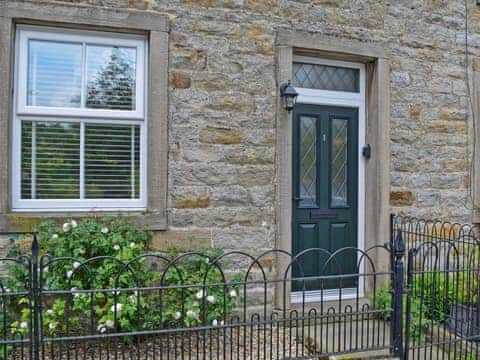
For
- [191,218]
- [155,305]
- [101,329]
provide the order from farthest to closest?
[191,218] < [155,305] < [101,329]

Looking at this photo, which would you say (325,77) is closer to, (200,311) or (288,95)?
(288,95)

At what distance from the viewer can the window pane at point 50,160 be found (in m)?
3.88

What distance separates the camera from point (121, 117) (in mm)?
4074

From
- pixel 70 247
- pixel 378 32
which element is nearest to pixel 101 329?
pixel 70 247

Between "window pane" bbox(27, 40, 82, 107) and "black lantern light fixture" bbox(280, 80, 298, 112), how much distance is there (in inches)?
76.9

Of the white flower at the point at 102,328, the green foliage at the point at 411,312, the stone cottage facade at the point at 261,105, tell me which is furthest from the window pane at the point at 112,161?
the green foliage at the point at 411,312

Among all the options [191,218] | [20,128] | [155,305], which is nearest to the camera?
[155,305]

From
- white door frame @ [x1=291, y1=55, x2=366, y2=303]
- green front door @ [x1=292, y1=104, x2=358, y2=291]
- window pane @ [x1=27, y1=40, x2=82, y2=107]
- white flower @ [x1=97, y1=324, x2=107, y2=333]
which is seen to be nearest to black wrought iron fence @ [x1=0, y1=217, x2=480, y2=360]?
white flower @ [x1=97, y1=324, x2=107, y2=333]

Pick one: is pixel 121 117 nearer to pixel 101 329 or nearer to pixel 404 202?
pixel 101 329

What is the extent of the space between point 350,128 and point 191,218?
→ 2126 mm

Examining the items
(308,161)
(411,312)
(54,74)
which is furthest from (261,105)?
(411,312)

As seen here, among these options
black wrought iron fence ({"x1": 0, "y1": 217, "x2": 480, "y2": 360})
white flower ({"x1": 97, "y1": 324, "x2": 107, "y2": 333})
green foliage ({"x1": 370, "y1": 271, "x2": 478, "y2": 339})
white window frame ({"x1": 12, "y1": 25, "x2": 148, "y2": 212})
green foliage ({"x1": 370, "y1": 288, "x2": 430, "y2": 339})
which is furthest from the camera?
green foliage ({"x1": 370, "y1": 271, "x2": 478, "y2": 339})

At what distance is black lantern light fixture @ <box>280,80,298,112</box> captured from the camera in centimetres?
436

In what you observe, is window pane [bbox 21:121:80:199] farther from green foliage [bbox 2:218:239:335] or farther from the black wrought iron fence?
the black wrought iron fence
